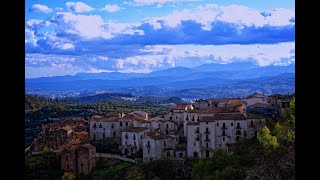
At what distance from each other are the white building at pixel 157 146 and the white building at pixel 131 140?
1.77ft

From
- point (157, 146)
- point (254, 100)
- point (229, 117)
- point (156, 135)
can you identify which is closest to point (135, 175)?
point (157, 146)

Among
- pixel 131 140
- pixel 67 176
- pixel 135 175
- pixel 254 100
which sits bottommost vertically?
pixel 67 176

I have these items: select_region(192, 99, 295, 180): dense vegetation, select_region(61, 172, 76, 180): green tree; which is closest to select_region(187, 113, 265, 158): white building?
select_region(192, 99, 295, 180): dense vegetation

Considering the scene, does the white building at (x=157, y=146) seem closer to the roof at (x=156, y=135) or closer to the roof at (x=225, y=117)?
the roof at (x=156, y=135)

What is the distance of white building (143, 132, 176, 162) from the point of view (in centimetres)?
1673

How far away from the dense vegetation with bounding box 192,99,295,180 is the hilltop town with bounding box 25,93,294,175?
2811 millimetres

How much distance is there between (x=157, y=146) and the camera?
16.7 meters

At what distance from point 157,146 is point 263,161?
28.1ft

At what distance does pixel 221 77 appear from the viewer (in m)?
47.4

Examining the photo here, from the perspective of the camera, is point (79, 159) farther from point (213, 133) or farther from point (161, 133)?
point (213, 133)

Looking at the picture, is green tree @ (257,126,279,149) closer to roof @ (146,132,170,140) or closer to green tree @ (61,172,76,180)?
roof @ (146,132,170,140)

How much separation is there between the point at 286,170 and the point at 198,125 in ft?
32.4

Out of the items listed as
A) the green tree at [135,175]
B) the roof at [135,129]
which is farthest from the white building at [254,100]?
the green tree at [135,175]
